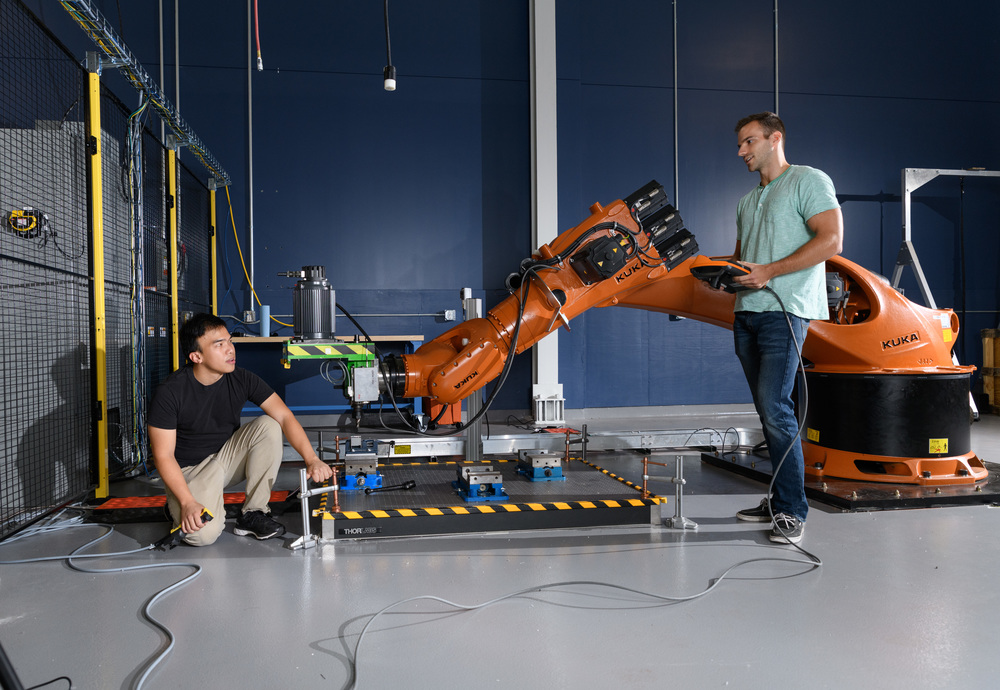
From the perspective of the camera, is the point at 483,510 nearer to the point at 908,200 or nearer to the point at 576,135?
the point at 576,135

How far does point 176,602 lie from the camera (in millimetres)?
2402

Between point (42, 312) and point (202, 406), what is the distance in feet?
4.49

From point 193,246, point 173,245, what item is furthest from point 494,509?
point 193,246

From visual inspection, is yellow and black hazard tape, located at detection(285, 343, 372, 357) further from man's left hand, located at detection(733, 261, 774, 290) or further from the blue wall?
the blue wall

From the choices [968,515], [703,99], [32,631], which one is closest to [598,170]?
[703,99]

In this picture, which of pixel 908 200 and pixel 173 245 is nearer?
pixel 173 245

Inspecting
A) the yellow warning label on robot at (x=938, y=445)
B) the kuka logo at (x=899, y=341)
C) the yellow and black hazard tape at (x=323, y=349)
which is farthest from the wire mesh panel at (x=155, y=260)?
the yellow warning label on robot at (x=938, y=445)

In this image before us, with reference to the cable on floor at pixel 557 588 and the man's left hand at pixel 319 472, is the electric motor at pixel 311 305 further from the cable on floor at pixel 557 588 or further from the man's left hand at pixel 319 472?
the cable on floor at pixel 557 588

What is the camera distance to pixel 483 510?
10.2ft

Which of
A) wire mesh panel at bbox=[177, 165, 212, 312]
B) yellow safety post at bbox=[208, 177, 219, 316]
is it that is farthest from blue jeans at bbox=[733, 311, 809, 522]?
yellow safety post at bbox=[208, 177, 219, 316]

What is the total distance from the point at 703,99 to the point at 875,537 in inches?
222

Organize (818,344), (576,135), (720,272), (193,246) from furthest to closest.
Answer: (576,135)
(193,246)
(818,344)
(720,272)

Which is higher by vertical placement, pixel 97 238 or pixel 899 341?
pixel 97 238

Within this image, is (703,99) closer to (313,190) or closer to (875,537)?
(313,190)
